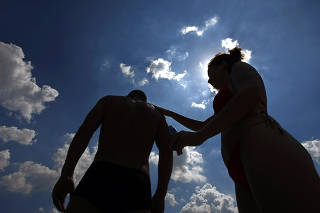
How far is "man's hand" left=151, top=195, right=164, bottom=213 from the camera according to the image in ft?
11.3

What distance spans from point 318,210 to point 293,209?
0.15 meters

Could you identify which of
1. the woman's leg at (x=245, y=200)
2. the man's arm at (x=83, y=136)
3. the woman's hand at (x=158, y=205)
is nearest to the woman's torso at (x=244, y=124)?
the woman's leg at (x=245, y=200)

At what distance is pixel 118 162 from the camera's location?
312 centimetres

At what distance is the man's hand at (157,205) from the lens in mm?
3451

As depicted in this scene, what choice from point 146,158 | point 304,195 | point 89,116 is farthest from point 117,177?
point 304,195

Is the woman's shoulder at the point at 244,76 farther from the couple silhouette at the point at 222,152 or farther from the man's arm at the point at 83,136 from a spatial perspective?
the man's arm at the point at 83,136

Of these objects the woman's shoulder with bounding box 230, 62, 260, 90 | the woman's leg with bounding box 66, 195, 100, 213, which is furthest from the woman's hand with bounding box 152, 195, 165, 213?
the woman's shoulder with bounding box 230, 62, 260, 90

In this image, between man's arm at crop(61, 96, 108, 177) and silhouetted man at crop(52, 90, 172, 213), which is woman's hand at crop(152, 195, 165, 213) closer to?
silhouetted man at crop(52, 90, 172, 213)

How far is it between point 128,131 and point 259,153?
2.15 metres

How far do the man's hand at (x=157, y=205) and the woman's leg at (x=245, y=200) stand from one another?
53.9 inches

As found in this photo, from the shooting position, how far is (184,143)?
191 centimetres

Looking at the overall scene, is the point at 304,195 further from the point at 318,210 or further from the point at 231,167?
the point at 231,167

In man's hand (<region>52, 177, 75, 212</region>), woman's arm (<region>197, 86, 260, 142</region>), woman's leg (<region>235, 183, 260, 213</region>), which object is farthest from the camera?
man's hand (<region>52, 177, 75, 212</region>)

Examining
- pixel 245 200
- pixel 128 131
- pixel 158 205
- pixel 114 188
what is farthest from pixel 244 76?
pixel 158 205
